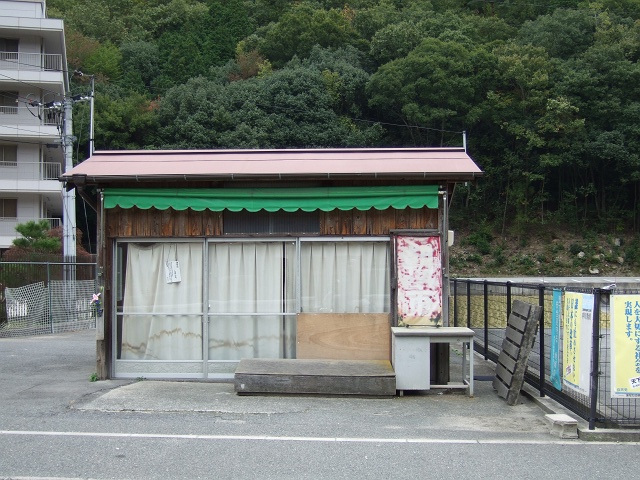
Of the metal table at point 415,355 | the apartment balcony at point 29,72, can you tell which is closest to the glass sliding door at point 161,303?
the metal table at point 415,355

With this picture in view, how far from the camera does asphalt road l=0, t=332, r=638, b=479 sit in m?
6.59

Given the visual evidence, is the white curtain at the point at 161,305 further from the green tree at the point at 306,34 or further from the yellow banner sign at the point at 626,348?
the green tree at the point at 306,34

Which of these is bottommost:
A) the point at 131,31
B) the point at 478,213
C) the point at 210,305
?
the point at 210,305

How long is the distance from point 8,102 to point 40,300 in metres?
23.3

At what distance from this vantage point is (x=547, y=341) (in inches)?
391

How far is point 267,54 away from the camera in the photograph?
61125mm

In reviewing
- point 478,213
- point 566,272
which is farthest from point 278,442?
point 478,213

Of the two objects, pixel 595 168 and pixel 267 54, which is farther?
pixel 267 54

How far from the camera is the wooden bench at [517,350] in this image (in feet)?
31.4

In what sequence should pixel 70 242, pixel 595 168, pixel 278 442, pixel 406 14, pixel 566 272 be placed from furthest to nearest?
pixel 406 14, pixel 595 168, pixel 566 272, pixel 70 242, pixel 278 442

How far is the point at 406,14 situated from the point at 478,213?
19570 millimetres

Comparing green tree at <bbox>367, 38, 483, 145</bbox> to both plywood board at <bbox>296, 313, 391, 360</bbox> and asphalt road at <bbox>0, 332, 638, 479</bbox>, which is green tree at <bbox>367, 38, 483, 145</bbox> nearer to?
plywood board at <bbox>296, 313, 391, 360</bbox>

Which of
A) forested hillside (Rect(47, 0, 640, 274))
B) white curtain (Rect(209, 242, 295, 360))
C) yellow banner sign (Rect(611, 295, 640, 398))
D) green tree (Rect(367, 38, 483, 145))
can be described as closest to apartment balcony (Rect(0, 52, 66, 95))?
forested hillside (Rect(47, 0, 640, 274))

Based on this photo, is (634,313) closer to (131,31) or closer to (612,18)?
(612,18)
